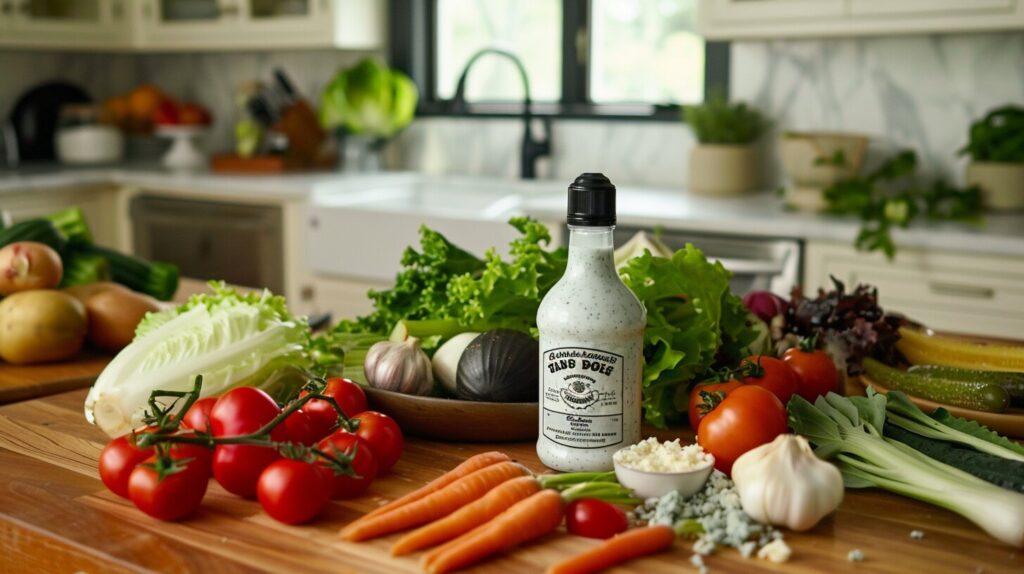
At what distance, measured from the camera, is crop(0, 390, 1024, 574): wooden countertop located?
3.34 ft

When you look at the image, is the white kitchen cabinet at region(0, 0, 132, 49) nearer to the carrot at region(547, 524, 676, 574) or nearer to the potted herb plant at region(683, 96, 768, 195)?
the potted herb plant at region(683, 96, 768, 195)

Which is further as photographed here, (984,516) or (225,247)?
(225,247)

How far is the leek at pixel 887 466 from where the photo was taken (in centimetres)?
107

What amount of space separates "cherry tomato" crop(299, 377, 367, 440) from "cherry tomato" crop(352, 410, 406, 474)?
3 centimetres

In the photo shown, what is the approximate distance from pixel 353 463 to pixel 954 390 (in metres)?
0.81

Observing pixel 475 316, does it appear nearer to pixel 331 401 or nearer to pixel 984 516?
pixel 331 401

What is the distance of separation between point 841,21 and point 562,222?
3.42 ft

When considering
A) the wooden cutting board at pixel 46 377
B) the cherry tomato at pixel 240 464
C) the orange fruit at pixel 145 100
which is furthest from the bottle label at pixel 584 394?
the orange fruit at pixel 145 100

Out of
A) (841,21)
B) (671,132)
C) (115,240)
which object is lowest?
(115,240)

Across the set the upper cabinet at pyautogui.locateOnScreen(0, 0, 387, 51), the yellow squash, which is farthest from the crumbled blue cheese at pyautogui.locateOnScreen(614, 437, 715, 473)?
the upper cabinet at pyautogui.locateOnScreen(0, 0, 387, 51)

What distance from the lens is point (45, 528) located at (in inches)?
44.1

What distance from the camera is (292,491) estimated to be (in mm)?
1080

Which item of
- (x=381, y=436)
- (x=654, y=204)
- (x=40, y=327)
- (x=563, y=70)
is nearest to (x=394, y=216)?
(x=654, y=204)

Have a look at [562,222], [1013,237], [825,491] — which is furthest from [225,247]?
[825,491]
